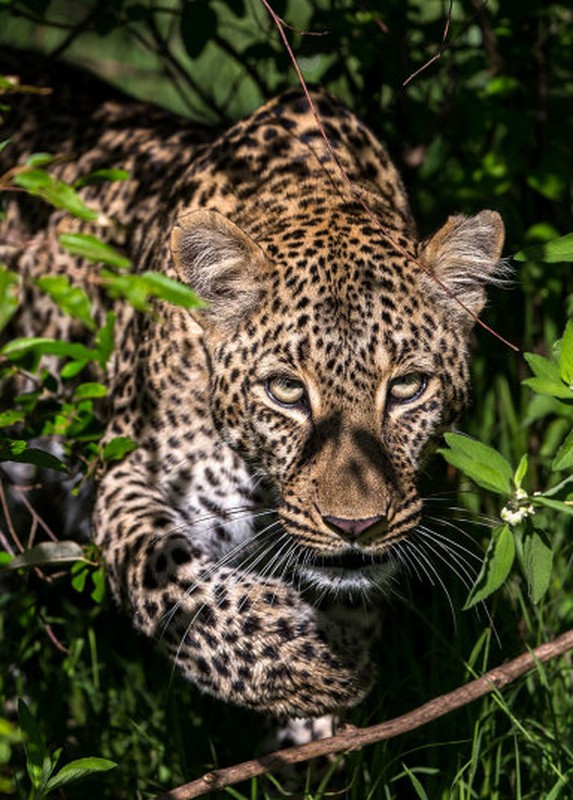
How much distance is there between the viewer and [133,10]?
5.85 meters

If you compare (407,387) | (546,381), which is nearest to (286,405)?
(407,387)

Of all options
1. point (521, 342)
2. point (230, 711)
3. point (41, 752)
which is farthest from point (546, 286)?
point (41, 752)

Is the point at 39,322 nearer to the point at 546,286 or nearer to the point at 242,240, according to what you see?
the point at 242,240

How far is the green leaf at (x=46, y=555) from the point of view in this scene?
157 inches

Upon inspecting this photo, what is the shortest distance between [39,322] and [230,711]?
183 centimetres

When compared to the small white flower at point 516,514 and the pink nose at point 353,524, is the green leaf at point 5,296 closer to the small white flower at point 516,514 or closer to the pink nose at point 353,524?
the small white flower at point 516,514

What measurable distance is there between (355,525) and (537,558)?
62cm

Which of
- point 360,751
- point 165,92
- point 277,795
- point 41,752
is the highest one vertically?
point 165,92

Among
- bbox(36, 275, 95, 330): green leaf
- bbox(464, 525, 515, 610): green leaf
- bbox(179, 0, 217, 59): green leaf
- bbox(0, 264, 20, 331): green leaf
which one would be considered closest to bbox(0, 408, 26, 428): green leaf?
bbox(36, 275, 95, 330): green leaf

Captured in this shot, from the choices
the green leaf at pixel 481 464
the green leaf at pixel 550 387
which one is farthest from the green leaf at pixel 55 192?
the green leaf at pixel 550 387

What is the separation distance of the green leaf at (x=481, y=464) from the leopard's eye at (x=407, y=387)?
0.98m

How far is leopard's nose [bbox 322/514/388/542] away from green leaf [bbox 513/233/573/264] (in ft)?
2.89

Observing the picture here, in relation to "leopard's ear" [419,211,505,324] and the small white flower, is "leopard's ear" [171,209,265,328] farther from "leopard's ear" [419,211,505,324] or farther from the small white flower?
the small white flower

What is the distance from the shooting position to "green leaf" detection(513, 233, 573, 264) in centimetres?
354
